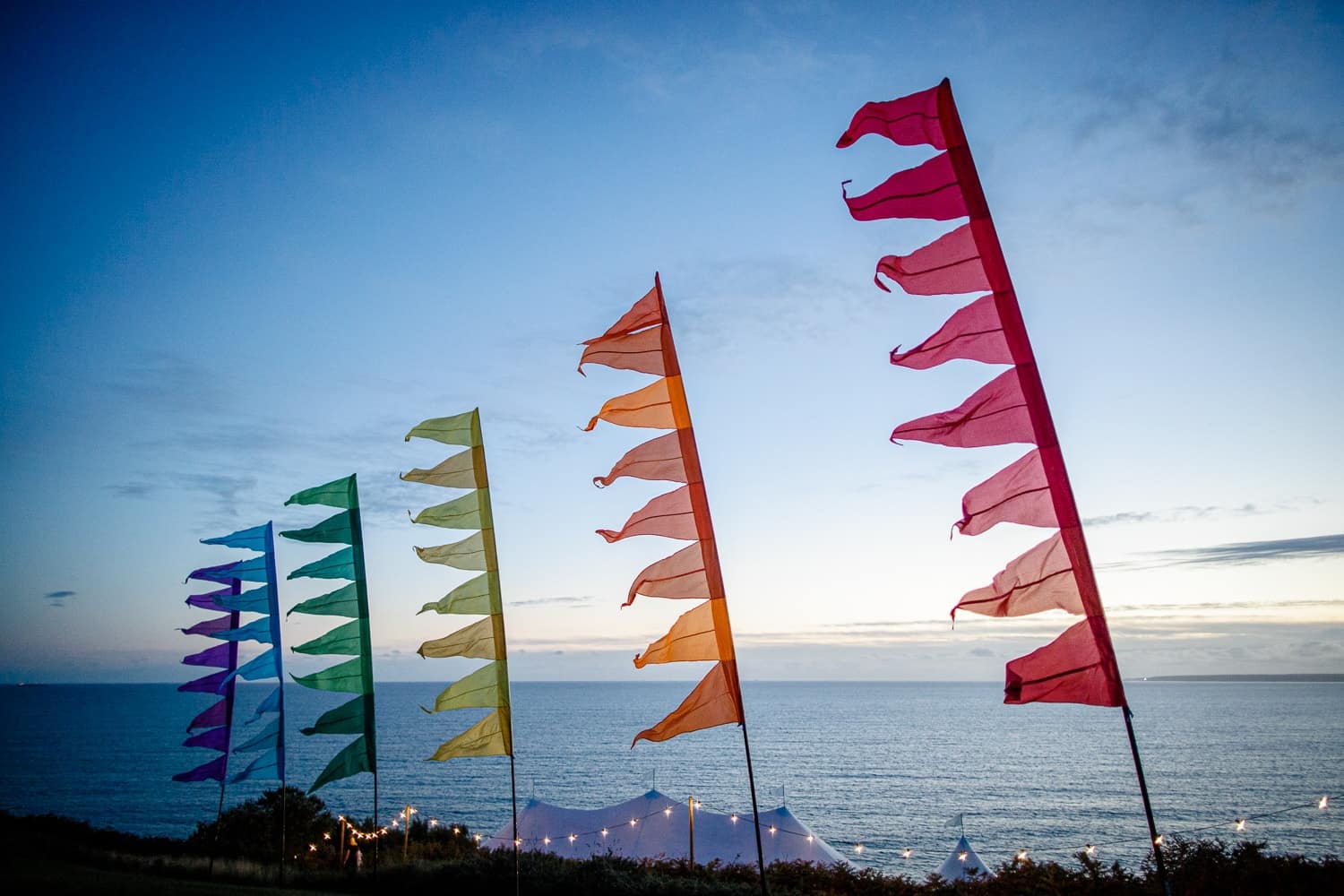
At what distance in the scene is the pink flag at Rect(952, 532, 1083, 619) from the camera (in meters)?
5.62

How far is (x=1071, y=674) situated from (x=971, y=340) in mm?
2661

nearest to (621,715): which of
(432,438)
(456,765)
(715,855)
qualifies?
(456,765)

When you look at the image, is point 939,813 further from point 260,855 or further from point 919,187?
point 919,187

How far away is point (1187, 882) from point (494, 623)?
10.0m

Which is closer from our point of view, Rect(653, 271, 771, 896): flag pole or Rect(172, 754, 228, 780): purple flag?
Rect(653, 271, 771, 896): flag pole

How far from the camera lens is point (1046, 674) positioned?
5.55 meters

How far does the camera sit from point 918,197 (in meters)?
6.37

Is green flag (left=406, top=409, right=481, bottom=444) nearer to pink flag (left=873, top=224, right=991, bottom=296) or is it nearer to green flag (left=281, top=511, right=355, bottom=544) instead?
green flag (left=281, top=511, right=355, bottom=544)

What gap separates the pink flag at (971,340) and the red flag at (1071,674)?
2181mm

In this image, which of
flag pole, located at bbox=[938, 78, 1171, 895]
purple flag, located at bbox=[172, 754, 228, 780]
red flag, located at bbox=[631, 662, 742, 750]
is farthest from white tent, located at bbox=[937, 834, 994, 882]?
purple flag, located at bbox=[172, 754, 228, 780]

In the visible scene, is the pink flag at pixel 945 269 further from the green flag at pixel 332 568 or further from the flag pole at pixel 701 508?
the green flag at pixel 332 568

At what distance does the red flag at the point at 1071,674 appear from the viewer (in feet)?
17.9

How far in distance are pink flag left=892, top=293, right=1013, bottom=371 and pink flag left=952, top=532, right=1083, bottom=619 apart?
1.52 metres

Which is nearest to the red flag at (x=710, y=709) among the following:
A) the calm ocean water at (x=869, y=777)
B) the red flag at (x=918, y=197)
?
the red flag at (x=918, y=197)
